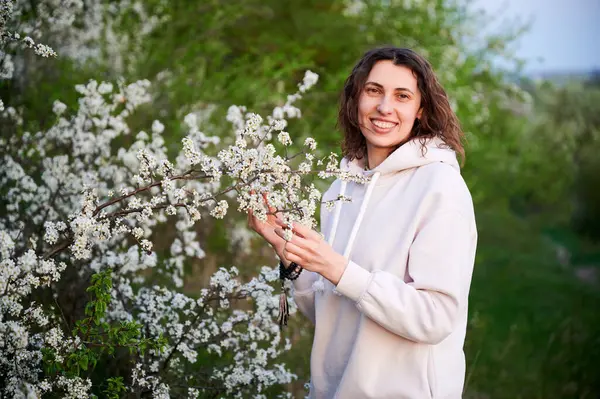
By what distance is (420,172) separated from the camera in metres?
2.49

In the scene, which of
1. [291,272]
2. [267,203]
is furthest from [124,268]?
[267,203]

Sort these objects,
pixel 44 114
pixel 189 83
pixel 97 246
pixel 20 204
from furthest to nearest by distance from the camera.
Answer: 1. pixel 189 83
2. pixel 44 114
3. pixel 20 204
4. pixel 97 246

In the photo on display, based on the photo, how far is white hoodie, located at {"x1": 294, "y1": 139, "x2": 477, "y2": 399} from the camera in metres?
2.28

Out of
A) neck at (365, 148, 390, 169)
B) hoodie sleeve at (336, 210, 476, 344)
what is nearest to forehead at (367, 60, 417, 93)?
neck at (365, 148, 390, 169)

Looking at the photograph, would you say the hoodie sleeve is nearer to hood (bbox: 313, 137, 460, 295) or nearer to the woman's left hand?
the woman's left hand

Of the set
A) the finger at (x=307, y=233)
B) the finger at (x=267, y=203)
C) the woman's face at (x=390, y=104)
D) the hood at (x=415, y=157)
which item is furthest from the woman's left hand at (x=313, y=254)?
the woman's face at (x=390, y=104)

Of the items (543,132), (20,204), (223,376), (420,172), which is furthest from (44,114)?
(543,132)

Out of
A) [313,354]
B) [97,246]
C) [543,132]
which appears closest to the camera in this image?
[313,354]

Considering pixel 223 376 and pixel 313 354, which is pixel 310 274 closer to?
pixel 313 354

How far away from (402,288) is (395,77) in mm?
811

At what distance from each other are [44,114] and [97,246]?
1708 mm

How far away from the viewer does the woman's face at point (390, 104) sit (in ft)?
8.56

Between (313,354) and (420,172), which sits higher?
(420,172)

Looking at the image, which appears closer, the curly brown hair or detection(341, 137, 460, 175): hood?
detection(341, 137, 460, 175): hood
